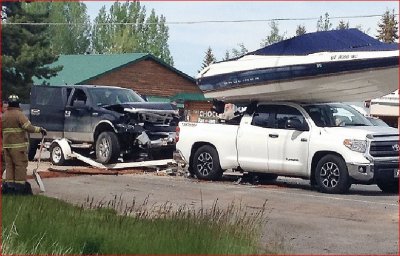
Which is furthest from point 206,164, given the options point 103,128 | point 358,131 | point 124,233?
point 124,233

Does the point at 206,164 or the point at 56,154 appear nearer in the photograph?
the point at 206,164

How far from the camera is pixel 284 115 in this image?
50.1 ft

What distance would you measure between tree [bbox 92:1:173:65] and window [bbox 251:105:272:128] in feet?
20.7

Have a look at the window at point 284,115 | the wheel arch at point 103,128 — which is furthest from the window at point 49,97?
the window at point 284,115

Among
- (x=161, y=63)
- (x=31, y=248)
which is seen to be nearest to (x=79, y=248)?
(x=31, y=248)

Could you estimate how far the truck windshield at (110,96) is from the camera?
18969 mm

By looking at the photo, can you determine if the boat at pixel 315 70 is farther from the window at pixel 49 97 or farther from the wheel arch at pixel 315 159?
the window at pixel 49 97

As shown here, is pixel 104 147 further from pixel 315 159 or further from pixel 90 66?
pixel 90 66

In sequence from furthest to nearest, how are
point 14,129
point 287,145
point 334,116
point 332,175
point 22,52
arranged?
point 22,52
point 334,116
point 287,145
point 332,175
point 14,129

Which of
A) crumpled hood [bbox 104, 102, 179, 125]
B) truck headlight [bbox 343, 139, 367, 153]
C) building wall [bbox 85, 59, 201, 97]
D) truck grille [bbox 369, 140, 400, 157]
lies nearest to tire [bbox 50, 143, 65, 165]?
crumpled hood [bbox 104, 102, 179, 125]

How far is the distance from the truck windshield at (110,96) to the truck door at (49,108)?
917mm

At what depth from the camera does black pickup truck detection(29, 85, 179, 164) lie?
59.3ft

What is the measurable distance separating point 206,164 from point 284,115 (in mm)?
2079

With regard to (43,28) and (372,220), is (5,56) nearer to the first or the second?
(43,28)
